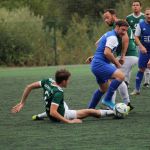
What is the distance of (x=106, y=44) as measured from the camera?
10.6 metres

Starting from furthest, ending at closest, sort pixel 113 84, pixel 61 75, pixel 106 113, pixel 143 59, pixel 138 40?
1. pixel 143 59
2. pixel 138 40
3. pixel 113 84
4. pixel 106 113
5. pixel 61 75

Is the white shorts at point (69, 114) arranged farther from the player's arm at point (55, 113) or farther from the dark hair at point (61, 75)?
the dark hair at point (61, 75)

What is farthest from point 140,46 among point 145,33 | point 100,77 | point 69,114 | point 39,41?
point 39,41

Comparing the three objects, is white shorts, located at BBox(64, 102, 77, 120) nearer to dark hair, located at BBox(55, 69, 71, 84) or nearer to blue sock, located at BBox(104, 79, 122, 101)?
dark hair, located at BBox(55, 69, 71, 84)

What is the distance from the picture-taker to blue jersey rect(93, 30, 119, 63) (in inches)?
417

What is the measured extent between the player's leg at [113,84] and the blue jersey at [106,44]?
0.27m

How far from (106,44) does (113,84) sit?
73 cm

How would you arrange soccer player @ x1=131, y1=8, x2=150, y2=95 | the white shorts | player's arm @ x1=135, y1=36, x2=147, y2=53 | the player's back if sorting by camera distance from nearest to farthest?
the white shorts → player's arm @ x1=135, y1=36, x2=147, y2=53 → soccer player @ x1=131, y1=8, x2=150, y2=95 → the player's back

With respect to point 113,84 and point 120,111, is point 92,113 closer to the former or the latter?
point 120,111

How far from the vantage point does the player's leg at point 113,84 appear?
10805 millimetres

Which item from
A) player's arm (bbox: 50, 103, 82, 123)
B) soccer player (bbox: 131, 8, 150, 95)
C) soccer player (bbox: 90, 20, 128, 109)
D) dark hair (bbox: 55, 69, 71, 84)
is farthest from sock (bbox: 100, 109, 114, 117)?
soccer player (bbox: 131, 8, 150, 95)

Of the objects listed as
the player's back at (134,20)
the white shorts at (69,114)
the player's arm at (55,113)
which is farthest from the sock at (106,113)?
the player's back at (134,20)

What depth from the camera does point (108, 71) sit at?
35.5 feet

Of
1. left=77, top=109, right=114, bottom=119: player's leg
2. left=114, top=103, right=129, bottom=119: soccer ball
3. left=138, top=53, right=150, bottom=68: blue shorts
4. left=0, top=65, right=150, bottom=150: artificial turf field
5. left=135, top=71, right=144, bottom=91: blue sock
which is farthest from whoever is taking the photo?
left=135, top=71, right=144, bottom=91: blue sock
